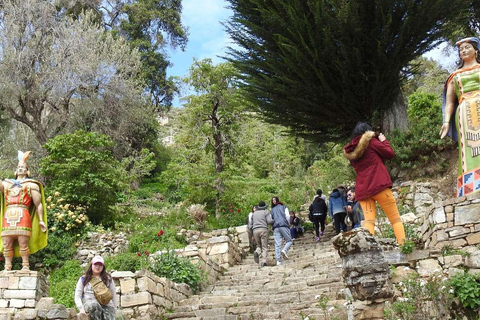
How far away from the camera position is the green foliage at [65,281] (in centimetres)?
998

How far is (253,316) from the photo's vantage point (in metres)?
7.77

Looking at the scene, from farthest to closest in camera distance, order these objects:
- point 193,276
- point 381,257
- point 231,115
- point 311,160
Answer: point 311,160
point 231,115
point 193,276
point 381,257

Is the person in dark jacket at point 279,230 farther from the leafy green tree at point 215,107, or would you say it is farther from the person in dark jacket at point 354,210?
the leafy green tree at point 215,107

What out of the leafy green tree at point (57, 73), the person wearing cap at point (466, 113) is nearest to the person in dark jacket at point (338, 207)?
the person wearing cap at point (466, 113)

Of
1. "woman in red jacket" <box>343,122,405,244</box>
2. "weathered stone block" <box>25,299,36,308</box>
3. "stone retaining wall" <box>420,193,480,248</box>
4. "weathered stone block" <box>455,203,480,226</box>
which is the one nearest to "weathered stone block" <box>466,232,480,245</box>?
"stone retaining wall" <box>420,193,480,248</box>

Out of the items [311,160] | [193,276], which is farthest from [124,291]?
[311,160]

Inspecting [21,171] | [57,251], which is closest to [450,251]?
[21,171]

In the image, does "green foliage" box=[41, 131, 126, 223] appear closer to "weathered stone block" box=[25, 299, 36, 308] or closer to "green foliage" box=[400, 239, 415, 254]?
"weathered stone block" box=[25, 299, 36, 308]

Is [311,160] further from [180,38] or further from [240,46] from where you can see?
[240,46]

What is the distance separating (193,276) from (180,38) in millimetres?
23379

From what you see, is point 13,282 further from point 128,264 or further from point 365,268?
point 365,268

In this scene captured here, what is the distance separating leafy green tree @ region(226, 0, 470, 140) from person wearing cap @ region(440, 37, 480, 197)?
18.5ft

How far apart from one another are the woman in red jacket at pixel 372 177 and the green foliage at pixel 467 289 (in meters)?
1.11

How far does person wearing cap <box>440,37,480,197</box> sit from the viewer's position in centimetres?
778
